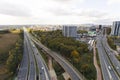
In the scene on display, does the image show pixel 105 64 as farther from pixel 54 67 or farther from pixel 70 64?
pixel 54 67

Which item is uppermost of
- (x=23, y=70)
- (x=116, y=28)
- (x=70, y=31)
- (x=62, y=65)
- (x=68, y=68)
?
(x=116, y=28)

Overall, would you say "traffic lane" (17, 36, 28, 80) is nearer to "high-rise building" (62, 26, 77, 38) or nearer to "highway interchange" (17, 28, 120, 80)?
"highway interchange" (17, 28, 120, 80)

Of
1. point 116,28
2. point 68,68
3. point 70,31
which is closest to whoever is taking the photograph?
point 68,68

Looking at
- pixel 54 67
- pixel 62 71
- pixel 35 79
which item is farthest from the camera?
pixel 54 67

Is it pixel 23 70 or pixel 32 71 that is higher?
pixel 23 70

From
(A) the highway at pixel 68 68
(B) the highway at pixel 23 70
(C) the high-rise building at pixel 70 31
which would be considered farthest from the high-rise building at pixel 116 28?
(B) the highway at pixel 23 70

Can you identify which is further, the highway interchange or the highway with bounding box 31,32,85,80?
the highway interchange

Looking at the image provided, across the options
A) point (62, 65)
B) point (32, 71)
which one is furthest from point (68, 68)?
point (32, 71)

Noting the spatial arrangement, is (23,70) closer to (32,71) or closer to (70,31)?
(32,71)

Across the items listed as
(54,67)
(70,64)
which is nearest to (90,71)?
(70,64)

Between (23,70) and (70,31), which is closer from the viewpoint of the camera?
(23,70)

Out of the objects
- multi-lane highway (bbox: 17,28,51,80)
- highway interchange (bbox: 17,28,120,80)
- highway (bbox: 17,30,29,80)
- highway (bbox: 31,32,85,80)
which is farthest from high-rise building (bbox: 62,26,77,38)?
highway (bbox: 17,30,29,80)
